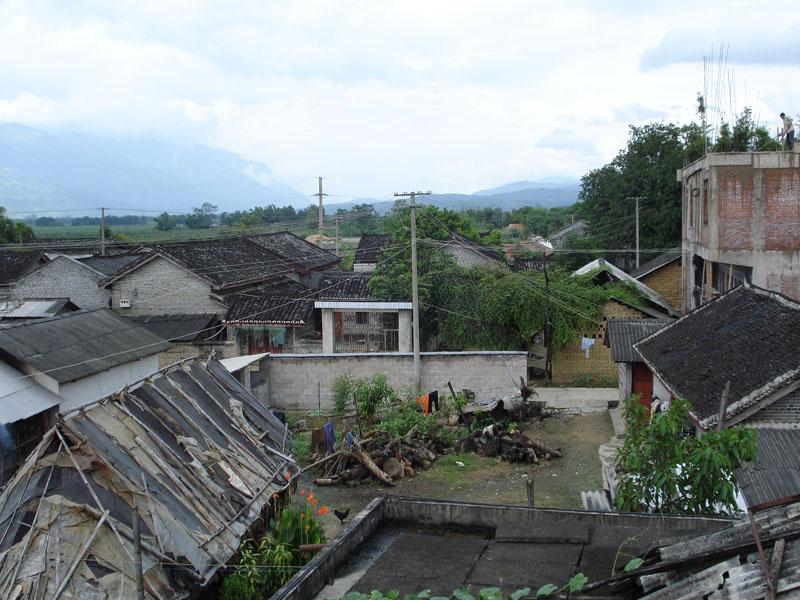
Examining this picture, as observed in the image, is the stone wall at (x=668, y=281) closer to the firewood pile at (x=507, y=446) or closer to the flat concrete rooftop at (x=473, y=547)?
the firewood pile at (x=507, y=446)

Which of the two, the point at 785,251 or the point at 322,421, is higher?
the point at 785,251

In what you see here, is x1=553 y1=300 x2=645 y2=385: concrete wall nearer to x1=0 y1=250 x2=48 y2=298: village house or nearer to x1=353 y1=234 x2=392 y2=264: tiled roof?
x1=353 y1=234 x2=392 y2=264: tiled roof

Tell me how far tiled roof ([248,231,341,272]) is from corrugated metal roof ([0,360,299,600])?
28115mm

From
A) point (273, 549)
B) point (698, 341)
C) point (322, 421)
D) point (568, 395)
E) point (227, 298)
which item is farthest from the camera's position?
point (227, 298)

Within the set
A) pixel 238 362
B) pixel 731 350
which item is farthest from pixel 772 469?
pixel 238 362

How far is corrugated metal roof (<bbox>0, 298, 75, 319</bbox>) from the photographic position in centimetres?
2630

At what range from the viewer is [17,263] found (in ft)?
127

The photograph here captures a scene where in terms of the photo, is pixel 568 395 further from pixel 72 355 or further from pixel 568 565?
pixel 568 565

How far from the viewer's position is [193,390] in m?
12.8

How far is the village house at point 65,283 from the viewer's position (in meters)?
31.9

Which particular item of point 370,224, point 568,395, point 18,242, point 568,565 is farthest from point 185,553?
point 370,224

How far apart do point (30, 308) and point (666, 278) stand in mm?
25015

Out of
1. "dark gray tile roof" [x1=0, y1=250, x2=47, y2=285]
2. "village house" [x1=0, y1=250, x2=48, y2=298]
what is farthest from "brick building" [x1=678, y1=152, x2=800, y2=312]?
"dark gray tile roof" [x1=0, y1=250, x2=47, y2=285]

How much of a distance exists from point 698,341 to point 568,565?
11.4m
